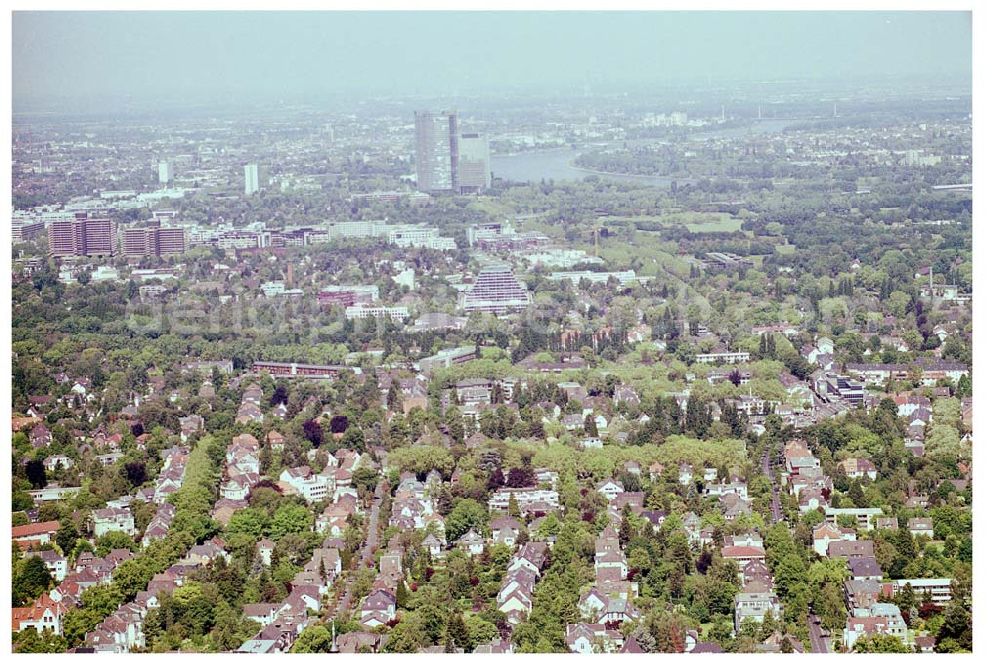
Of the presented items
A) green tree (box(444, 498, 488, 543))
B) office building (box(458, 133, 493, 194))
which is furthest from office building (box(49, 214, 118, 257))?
green tree (box(444, 498, 488, 543))

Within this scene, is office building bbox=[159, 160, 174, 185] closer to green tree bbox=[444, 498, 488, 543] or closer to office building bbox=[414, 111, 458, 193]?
office building bbox=[414, 111, 458, 193]

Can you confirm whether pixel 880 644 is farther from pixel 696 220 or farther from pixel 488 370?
pixel 696 220

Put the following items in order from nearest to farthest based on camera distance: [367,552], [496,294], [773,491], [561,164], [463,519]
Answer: [367,552] → [463,519] → [773,491] → [496,294] → [561,164]

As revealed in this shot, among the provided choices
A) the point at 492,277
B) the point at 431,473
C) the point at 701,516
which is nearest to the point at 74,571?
the point at 431,473

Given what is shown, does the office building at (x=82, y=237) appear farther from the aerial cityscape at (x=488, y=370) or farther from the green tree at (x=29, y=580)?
the green tree at (x=29, y=580)

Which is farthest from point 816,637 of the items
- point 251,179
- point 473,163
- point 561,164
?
point 561,164
